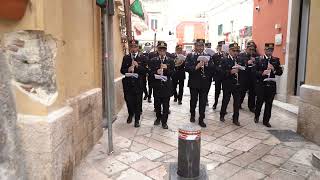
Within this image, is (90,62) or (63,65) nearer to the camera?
Answer: (63,65)

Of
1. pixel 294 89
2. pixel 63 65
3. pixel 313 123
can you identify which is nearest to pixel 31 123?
pixel 63 65

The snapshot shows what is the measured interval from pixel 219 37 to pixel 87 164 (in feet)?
62.8

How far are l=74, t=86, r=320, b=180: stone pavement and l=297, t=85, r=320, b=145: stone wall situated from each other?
0.18 metres

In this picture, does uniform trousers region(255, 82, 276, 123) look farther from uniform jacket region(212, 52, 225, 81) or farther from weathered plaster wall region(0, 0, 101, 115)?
weathered plaster wall region(0, 0, 101, 115)

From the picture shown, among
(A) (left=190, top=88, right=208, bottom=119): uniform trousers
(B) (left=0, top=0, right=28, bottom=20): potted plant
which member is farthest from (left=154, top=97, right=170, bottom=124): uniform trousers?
(B) (left=0, top=0, right=28, bottom=20): potted plant

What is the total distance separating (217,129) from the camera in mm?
7160

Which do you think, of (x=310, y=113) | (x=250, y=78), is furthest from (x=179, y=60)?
(x=310, y=113)

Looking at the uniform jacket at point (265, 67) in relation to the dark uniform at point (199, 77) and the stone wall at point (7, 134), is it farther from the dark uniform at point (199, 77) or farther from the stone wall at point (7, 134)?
the stone wall at point (7, 134)

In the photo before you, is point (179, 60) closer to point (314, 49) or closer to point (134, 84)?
point (134, 84)

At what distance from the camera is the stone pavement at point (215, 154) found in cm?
470

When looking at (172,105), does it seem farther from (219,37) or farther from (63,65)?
(219,37)

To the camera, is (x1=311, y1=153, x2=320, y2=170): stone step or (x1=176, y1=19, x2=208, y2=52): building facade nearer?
(x1=311, y1=153, x2=320, y2=170): stone step

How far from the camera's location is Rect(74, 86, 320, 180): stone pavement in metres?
4.70

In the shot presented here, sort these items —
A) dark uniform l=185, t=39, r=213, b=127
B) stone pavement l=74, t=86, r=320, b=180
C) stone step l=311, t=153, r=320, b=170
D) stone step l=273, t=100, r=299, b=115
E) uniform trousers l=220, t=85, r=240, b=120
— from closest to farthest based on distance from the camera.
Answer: stone pavement l=74, t=86, r=320, b=180, stone step l=311, t=153, r=320, b=170, dark uniform l=185, t=39, r=213, b=127, uniform trousers l=220, t=85, r=240, b=120, stone step l=273, t=100, r=299, b=115
